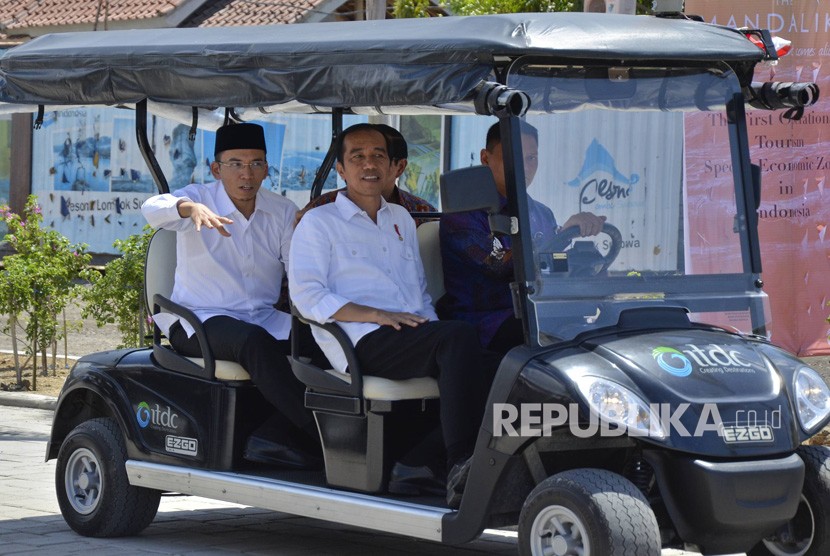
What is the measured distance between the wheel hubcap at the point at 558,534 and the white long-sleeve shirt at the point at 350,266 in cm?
128

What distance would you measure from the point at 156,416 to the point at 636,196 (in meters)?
2.46

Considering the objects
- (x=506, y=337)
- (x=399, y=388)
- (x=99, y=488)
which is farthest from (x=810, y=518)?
(x=99, y=488)

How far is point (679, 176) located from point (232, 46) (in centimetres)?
187

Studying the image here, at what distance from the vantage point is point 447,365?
5547 mm

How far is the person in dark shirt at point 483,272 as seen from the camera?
19.7 feet

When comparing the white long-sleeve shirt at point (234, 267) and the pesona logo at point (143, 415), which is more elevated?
the white long-sleeve shirt at point (234, 267)

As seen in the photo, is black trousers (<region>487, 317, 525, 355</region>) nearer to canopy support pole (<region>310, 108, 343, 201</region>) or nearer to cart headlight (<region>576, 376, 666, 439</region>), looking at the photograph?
cart headlight (<region>576, 376, 666, 439</region>)

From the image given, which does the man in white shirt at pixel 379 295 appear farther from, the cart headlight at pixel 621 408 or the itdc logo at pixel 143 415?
the itdc logo at pixel 143 415

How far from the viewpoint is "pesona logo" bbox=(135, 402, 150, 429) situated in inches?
263

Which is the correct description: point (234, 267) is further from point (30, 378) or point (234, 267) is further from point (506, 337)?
point (30, 378)

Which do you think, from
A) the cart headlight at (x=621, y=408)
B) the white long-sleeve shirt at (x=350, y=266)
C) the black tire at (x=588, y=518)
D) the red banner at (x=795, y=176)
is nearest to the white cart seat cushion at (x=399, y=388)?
the white long-sleeve shirt at (x=350, y=266)

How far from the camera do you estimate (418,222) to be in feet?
22.2

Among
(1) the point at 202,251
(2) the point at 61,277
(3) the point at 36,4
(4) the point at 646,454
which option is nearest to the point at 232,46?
(1) the point at 202,251

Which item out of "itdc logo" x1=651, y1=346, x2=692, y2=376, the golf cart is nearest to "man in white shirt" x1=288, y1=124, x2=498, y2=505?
the golf cart
